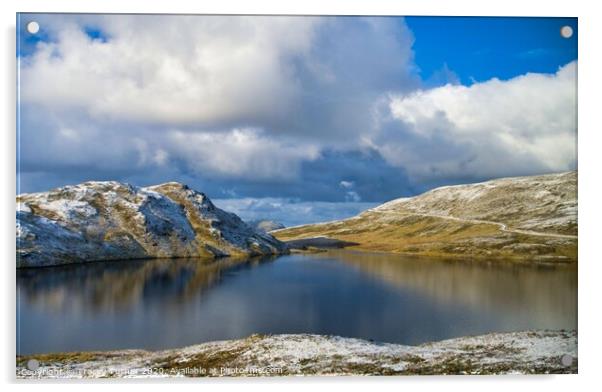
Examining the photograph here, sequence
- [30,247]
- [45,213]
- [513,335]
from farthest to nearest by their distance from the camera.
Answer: [45,213] → [30,247] → [513,335]

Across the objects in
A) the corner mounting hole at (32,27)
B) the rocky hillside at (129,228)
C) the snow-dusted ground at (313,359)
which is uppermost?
the corner mounting hole at (32,27)

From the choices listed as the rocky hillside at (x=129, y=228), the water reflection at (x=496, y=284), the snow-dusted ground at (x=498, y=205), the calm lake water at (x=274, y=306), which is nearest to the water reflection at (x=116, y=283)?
the calm lake water at (x=274, y=306)

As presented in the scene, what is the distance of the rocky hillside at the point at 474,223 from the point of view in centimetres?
4803

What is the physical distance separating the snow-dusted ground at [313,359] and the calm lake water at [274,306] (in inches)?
58.5

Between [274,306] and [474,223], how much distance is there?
61238mm

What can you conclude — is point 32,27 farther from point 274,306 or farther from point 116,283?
point 116,283

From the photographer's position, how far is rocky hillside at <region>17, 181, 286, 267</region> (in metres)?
57.1

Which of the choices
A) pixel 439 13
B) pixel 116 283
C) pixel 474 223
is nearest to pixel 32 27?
pixel 439 13

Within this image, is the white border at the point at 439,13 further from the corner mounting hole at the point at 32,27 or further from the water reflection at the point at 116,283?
the water reflection at the point at 116,283

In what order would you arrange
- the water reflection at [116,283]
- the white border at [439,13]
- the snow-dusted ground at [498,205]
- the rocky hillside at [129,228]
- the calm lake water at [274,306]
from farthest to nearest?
the rocky hillside at [129,228], the snow-dusted ground at [498,205], the water reflection at [116,283], the calm lake water at [274,306], the white border at [439,13]
